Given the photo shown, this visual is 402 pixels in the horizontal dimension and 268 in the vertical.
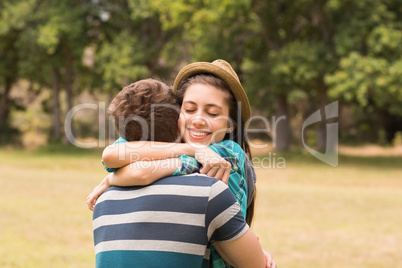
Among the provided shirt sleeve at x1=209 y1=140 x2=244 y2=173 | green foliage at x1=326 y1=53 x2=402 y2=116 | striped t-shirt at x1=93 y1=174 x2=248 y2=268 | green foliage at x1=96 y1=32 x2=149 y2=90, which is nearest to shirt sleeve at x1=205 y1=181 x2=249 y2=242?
striped t-shirt at x1=93 y1=174 x2=248 y2=268

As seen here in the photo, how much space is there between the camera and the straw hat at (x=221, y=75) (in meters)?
2.08

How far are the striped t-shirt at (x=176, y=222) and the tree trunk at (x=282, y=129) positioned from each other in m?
21.2

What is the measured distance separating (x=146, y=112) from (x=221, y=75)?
386 mm

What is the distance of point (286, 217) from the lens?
9.59 metres

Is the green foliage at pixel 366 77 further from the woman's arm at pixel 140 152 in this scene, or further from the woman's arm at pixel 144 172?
the woman's arm at pixel 144 172

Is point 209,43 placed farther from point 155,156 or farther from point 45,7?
point 155,156

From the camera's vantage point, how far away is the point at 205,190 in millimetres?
1671

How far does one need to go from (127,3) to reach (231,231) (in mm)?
25270

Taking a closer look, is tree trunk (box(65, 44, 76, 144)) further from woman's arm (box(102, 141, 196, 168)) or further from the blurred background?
woman's arm (box(102, 141, 196, 168))

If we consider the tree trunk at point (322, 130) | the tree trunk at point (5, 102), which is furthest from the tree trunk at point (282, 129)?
the tree trunk at point (5, 102)

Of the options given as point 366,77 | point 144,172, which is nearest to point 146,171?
point 144,172

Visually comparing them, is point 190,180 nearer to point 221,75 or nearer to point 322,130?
point 221,75

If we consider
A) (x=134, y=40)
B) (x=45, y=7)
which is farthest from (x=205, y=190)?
(x=45, y=7)

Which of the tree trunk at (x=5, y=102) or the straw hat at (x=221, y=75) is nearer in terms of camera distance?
the straw hat at (x=221, y=75)
